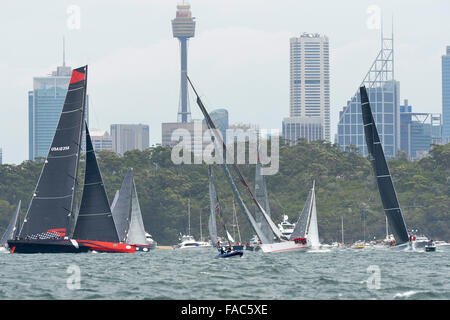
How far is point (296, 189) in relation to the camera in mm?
143000

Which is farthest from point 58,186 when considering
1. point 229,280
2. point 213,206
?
point 213,206

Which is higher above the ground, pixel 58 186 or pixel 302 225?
pixel 58 186

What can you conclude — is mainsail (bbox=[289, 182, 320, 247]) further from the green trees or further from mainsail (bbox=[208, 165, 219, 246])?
the green trees

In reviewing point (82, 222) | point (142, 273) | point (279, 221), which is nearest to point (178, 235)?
point (279, 221)

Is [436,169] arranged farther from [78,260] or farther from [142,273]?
[142,273]

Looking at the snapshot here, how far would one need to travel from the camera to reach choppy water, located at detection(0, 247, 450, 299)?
40.7 m

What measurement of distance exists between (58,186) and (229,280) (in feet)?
98.6

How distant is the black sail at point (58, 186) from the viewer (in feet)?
243

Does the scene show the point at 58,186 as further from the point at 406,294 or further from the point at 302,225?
the point at 406,294

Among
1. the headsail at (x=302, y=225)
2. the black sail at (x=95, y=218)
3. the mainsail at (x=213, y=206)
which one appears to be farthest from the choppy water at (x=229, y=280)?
the mainsail at (x=213, y=206)

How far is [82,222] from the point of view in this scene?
74125 millimetres

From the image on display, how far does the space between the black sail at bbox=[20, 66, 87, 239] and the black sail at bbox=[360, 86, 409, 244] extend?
2281 centimetres

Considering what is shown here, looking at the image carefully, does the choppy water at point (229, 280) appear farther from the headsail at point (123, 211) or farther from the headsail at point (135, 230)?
the headsail at point (123, 211)
